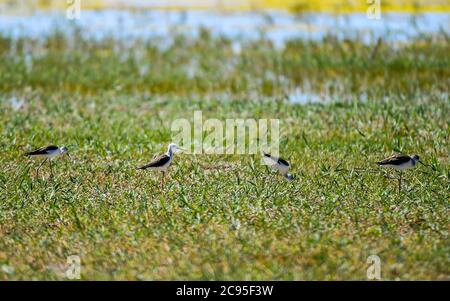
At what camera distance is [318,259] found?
23.2 ft

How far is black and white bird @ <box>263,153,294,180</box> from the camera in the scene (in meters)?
9.08

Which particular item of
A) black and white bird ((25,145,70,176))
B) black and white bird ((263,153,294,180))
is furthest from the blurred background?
black and white bird ((25,145,70,176))

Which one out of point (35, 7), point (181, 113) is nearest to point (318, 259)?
point (181, 113)

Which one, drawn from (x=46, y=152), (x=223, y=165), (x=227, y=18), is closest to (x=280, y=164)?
(x=223, y=165)

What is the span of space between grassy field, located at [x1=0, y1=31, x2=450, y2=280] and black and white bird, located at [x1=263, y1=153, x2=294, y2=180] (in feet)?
0.34

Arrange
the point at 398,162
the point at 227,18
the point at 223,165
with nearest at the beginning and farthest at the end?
1. the point at 398,162
2. the point at 223,165
3. the point at 227,18

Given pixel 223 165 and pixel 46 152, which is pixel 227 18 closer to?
pixel 223 165

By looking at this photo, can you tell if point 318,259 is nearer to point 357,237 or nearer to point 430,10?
point 357,237

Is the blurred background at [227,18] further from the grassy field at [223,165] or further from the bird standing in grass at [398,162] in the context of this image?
the bird standing in grass at [398,162]

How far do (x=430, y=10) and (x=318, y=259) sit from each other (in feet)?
48.8

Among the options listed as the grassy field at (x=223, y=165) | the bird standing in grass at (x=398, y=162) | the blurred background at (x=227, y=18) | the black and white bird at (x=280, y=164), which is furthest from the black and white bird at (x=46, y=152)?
the blurred background at (x=227, y=18)

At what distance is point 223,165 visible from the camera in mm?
10117

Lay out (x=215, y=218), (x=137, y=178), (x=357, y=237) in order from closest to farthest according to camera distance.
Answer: (x=357, y=237), (x=215, y=218), (x=137, y=178)

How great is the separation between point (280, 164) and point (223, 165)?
1.16m
